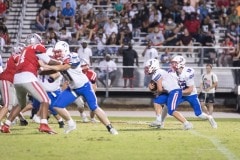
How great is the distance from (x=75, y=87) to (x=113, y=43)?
40.5 ft

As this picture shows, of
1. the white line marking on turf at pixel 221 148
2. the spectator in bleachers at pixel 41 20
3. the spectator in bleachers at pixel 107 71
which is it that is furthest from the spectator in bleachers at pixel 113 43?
the white line marking on turf at pixel 221 148

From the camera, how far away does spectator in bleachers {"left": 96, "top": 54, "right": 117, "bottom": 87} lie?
25.9 metres

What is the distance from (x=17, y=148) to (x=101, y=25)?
1628 centimetres

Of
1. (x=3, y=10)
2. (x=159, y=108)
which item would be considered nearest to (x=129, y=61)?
(x=3, y=10)

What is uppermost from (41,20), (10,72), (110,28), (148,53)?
(10,72)

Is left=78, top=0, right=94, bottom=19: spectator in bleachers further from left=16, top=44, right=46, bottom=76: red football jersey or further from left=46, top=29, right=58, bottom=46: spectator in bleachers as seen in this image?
left=16, top=44, right=46, bottom=76: red football jersey

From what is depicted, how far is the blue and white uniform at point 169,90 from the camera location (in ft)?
54.7

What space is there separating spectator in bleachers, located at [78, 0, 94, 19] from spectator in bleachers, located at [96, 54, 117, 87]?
294 cm

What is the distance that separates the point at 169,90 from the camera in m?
16.9

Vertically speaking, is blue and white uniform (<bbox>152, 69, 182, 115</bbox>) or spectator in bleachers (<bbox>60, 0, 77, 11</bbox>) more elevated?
spectator in bleachers (<bbox>60, 0, 77, 11</bbox>)

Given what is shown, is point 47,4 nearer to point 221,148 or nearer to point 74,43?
point 74,43

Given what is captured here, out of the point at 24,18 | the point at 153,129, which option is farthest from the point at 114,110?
the point at 153,129

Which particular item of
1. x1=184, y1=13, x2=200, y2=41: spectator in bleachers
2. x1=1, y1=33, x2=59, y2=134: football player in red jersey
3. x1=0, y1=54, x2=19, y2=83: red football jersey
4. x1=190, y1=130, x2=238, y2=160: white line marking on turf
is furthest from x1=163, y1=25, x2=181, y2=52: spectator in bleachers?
x1=1, y1=33, x2=59, y2=134: football player in red jersey

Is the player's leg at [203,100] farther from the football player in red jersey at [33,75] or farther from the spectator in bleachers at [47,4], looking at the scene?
the football player in red jersey at [33,75]
